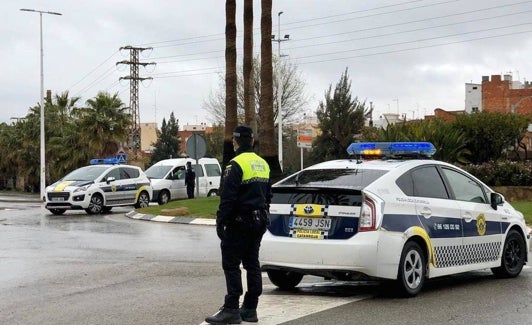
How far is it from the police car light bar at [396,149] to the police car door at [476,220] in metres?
0.34

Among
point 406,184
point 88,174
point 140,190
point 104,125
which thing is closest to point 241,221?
point 406,184

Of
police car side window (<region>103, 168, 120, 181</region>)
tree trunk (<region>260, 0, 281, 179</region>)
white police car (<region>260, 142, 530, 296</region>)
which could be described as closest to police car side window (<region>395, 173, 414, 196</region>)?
white police car (<region>260, 142, 530, 296</region>)

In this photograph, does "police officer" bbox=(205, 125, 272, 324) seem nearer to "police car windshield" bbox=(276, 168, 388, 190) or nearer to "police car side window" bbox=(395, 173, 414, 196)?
"police car windshield" bbox=(276, 168, 388, 190)

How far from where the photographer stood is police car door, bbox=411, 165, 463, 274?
8.73 m

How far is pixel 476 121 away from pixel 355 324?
2160 centimetres

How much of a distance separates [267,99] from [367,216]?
1526 cm

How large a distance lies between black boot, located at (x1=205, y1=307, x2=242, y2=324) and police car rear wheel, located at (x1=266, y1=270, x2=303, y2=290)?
2.19 m

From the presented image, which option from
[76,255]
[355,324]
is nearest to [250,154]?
[355,324]

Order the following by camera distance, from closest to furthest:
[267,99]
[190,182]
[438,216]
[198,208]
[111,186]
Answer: [438,216]
[198,208]
[267,99]
[111,186]
[190,182]

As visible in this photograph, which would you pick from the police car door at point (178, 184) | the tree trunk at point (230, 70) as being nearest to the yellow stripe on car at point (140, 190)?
the police car door at point (178, 184)

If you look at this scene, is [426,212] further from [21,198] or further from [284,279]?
[21,198]

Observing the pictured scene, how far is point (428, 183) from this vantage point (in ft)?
30.0

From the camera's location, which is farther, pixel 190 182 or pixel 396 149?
pixel 190 182

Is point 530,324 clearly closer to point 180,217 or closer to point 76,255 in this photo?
point 76,255
